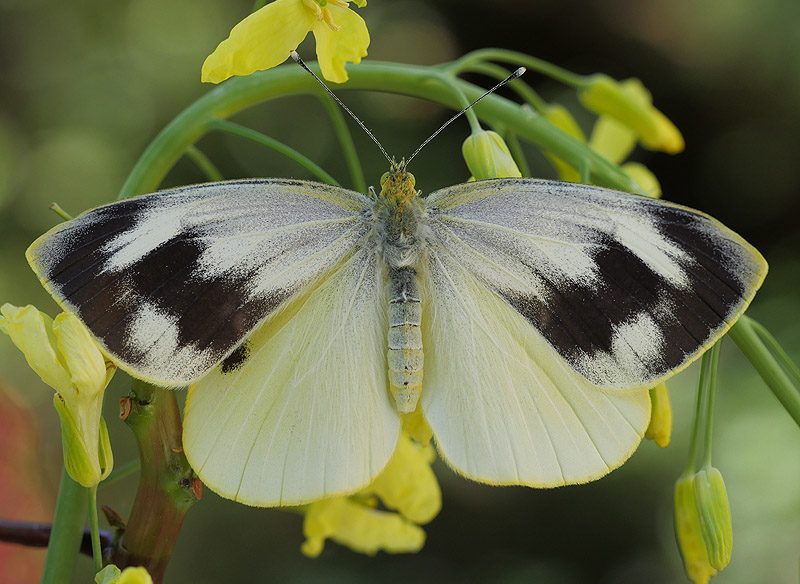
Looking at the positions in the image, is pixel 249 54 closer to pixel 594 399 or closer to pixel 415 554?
pixel 594 399

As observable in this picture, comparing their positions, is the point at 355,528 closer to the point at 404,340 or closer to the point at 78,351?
the point at 404,340

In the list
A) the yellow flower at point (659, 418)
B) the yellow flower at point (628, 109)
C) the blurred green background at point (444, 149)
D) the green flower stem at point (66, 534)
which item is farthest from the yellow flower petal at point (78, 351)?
the blurred green background at point (444, 149)

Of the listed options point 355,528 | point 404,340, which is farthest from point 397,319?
point 355,528

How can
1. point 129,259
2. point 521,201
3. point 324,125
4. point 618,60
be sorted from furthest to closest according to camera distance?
point 618,60
point 324,125
point 521,201
point 129,259

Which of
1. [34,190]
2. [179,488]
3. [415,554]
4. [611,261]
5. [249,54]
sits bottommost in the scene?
[415,554]

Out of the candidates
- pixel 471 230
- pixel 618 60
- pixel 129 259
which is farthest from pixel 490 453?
pixel 618 60

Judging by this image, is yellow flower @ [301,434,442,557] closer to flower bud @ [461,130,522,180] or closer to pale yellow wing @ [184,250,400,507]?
pale yellow wing @ [184,250,400,507]

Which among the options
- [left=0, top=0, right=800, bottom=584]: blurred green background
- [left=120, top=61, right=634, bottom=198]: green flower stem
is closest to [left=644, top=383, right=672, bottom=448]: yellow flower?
[left=120, top=61, right=634, bottom=198]: green flower stem
